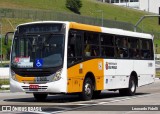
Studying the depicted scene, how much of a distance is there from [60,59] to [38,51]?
96 cm

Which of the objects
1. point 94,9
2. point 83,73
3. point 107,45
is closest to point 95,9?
point 94,9

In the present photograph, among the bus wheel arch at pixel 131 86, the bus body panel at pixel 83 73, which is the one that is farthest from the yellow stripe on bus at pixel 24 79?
the bus wheel arch at pixel 131 86

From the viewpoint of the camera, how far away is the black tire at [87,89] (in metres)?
21.4

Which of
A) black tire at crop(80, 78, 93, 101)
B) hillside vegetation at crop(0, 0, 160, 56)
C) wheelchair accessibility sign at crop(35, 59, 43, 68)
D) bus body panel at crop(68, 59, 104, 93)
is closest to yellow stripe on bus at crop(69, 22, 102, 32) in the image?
bus body panel at crop(68, 59, 104, 93)

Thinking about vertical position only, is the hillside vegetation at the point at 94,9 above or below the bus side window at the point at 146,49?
above

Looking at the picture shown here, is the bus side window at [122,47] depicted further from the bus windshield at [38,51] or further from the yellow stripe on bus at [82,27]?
the bus windshield at [38,51]

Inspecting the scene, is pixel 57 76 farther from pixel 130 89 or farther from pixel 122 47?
pixel 130 89

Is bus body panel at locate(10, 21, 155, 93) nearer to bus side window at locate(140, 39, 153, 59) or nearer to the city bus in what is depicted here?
the city bus

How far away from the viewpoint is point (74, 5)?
413ft

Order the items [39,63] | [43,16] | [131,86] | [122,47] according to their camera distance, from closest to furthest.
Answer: [39,63] → [122,47] → [131,86] → [43,16]

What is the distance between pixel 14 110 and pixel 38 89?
332 cm

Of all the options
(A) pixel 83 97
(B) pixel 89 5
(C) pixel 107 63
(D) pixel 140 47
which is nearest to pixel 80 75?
(A) pixel 83 97

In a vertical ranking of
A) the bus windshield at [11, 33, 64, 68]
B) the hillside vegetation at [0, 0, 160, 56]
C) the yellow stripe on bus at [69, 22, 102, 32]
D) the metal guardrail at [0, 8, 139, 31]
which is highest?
the hillside vegetation at [0, 0, 160, 56]

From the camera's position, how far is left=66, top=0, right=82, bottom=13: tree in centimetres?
12588
